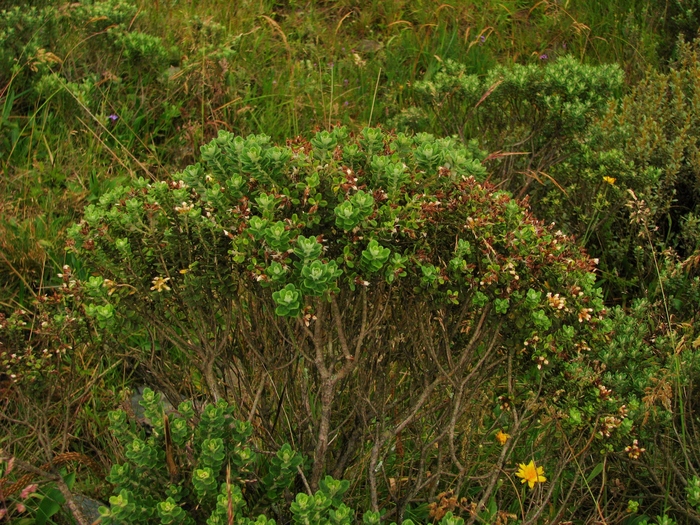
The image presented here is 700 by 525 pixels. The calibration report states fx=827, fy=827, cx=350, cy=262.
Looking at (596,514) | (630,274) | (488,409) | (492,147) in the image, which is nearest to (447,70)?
(492,147)

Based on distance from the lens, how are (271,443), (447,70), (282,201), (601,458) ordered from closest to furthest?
(282,201)
(271,443)
(601,458)
(447,70)

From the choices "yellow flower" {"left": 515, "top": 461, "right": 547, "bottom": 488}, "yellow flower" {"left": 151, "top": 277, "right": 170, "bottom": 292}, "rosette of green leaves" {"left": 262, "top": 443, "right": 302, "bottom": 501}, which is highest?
"yellow flower" {"left": 151, "top": 277, "right": 170, "bottom": 292}

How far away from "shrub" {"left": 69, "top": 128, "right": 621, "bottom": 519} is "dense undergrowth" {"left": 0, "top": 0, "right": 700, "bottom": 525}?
0.03ft

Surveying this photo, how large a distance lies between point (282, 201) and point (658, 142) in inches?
97.3

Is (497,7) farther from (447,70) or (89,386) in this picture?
(89,386)

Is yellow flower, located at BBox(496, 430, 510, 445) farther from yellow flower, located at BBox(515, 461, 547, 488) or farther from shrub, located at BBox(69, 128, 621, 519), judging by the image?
yellow flower, located at BBox(515, 461, 547, 488)

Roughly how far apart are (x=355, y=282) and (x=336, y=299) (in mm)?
213

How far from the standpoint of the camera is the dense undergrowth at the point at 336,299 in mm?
2223

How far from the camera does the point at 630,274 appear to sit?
3967 millimetres

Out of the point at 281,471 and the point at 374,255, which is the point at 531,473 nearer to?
the point at 281,471

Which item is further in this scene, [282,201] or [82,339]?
[82,339]

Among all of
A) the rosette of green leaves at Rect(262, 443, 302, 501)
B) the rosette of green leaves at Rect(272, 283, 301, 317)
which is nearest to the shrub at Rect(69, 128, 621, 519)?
the rosette of green leaves at Rect(272, 283, 301, 317)

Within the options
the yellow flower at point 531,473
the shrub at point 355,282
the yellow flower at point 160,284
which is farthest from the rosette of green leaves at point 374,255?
the yellow flower at point 531,473

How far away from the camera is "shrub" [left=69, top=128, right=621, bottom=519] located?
215 cm
